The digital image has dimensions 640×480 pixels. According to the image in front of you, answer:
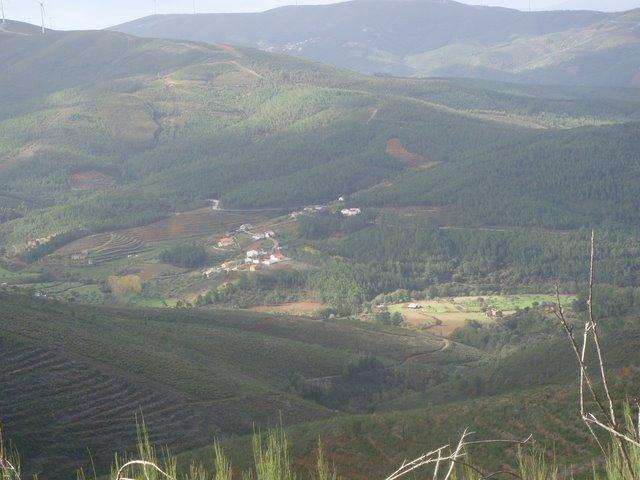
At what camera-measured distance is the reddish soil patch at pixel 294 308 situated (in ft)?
225

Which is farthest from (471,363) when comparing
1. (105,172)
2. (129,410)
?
(105,172)

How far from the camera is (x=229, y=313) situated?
60.3 m

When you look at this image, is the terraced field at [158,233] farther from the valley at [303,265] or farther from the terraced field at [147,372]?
the terraced field at [147,372]

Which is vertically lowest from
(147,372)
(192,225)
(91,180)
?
(192,225)

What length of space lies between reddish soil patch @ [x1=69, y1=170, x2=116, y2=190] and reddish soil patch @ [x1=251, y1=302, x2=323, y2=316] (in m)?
57.3

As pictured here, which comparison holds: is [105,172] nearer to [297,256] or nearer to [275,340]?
[297,256]

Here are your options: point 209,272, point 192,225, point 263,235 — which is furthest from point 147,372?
point 192,225

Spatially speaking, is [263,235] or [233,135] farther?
[233,135]

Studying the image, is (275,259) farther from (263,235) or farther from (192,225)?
(192,225)

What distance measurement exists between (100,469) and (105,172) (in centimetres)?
9975

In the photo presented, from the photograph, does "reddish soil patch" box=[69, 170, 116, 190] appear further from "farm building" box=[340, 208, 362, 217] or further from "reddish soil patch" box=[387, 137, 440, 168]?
"farm building" box=[340, 208, 362, 217]

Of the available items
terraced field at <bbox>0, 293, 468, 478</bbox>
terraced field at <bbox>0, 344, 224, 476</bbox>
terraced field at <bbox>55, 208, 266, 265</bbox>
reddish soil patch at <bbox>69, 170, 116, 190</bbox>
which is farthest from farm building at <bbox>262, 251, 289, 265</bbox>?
reddish soil patch at <bbox>69, 170, 116, 190</bbox>

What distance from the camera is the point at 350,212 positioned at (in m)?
94.2

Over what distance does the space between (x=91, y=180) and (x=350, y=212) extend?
4452 cm
